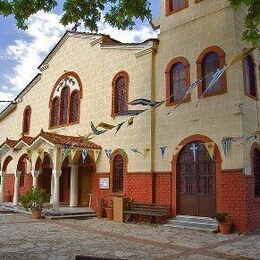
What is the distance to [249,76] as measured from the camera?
14516mm

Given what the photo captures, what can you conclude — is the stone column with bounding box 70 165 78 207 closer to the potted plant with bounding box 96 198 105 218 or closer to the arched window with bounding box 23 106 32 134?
the potted plant with bounding box 96 198 105 218

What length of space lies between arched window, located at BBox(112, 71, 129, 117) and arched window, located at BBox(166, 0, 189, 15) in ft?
11.9

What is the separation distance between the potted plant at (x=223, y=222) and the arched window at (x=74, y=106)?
34.3 ft

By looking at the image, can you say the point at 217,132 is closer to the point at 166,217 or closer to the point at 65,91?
the point at 166,217

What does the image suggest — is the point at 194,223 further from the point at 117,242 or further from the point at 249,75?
the point at 249,75

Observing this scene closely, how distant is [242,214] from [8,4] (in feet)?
32.8

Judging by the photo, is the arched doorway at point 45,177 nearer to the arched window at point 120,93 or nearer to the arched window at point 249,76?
the arched window at point 120,93

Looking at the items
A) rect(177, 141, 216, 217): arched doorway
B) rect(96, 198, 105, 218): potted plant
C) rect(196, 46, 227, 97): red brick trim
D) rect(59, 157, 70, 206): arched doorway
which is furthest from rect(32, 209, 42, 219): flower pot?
rect(196, 46, 227, 97): red brick trim

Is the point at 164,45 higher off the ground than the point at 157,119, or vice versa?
the point at 164,45

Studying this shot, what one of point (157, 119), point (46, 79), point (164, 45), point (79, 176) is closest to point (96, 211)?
point (79, 176)

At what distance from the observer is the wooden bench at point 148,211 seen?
14.4m

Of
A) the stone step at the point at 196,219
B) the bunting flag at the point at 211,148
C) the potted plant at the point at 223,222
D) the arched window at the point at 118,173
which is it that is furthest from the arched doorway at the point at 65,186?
the potted plant at the point at 223,222

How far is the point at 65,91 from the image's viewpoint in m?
21.2

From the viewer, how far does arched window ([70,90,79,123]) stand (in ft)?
66.4
